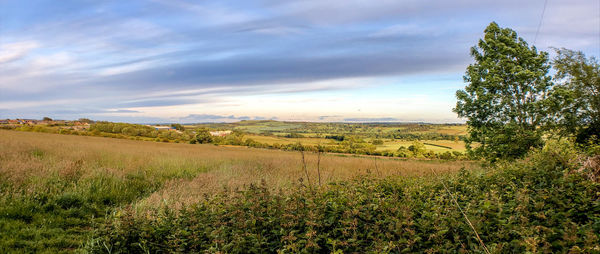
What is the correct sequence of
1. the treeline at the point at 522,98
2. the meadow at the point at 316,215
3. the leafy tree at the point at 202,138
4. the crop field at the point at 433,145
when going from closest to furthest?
the meadow at the point at 316,215 < the treeline at the point at 522,98 < the crop field at the point at 433,145 < the leafy tree at the point at 202,138

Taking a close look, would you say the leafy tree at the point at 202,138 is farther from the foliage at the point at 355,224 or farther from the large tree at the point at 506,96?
the foliage at the point at 355,224

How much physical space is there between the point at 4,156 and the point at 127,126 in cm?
4882

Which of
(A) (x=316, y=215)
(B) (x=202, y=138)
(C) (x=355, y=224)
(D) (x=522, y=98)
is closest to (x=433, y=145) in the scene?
(D) (x=522, y=98)

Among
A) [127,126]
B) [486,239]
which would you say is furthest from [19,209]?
[127,126]

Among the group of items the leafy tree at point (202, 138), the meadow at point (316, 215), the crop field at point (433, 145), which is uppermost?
the meadow at point (316, 215)

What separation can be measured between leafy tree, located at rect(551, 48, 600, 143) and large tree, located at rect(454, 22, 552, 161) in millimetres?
862

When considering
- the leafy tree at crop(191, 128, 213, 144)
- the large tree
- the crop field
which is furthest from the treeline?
the leafy tree at crop(191, 128, 213, 144)

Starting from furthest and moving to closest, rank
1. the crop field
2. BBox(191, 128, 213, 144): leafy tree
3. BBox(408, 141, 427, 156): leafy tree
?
BBox(191, 128, 213, 144): leafy tree
BBox(408, 141, 427, 156): leafy tree
the crop field

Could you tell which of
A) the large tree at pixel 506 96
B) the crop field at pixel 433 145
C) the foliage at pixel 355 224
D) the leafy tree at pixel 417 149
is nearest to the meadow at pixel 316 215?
the foliage at pixel 355 224

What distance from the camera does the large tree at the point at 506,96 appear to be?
1691cm

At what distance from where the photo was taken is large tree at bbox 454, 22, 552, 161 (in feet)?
55.5

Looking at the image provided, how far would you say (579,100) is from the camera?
17.5 metres

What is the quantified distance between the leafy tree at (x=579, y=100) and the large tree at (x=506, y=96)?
2.83 feet

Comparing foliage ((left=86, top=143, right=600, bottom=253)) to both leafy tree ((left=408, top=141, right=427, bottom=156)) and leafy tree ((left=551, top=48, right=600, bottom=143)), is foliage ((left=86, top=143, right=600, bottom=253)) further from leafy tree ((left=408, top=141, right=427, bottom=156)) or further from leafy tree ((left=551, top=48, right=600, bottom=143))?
leafy tree ((left=408, top=141, right=427, bottom=156))
